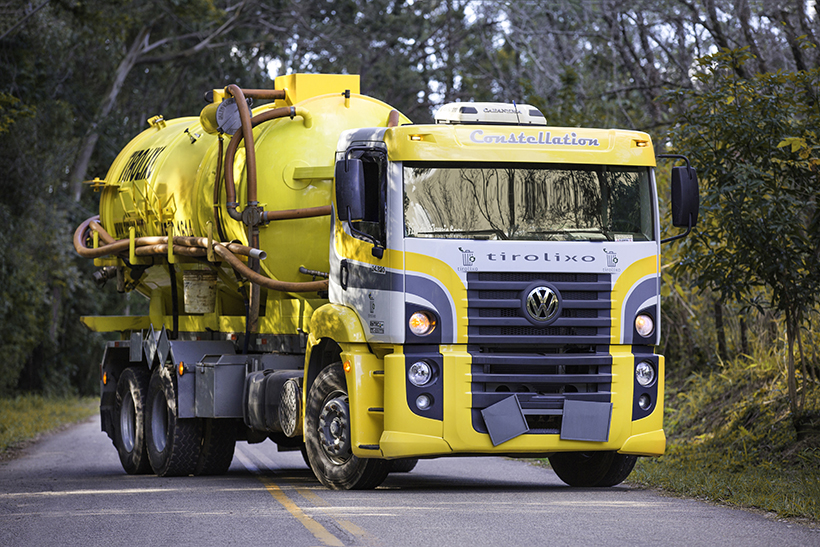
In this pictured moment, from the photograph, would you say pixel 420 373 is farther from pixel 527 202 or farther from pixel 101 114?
pixel 101 114

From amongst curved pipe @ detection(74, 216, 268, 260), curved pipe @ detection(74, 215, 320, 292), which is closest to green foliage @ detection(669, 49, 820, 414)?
curved pipe @ detection(74, 215, 320, 292)

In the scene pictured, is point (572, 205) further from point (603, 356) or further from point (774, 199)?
point (774, 199)

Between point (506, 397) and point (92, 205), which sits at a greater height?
point (92, 205)

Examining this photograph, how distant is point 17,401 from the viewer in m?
33.1

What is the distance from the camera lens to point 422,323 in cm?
1013

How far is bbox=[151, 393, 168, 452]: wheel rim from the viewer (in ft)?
46.0

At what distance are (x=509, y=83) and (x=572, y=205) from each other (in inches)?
736

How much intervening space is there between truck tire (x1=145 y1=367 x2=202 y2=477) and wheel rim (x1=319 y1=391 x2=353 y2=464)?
3.07 meters

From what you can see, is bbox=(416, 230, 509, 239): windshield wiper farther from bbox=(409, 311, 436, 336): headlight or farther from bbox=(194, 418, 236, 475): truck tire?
bbox=(194, 418, 236, 475): truck tire

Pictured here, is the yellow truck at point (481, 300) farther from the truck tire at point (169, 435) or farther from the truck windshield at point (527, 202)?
the truck tire at point (169, 435)

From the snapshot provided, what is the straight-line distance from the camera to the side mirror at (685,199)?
1059 cm

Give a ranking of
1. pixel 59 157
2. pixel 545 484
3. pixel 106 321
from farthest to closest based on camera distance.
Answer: pixel 59 157, pixel 106 321, pixel 545 484

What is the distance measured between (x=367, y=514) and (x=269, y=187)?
15.0ft

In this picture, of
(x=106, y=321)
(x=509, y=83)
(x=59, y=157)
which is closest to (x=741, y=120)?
(x=106, y=321)
